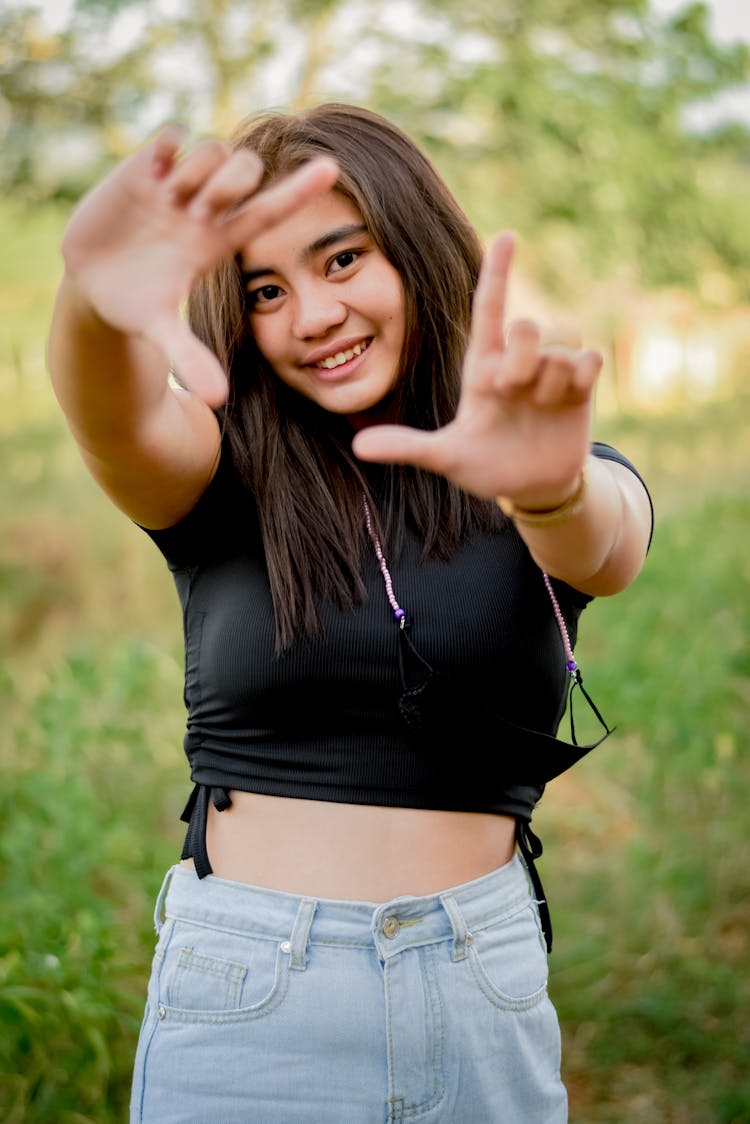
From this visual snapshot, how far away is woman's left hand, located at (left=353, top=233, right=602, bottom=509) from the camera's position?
1243 millimetres

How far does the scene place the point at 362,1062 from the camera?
1.55m

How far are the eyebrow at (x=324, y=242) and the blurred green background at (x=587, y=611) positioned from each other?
17.5 inches

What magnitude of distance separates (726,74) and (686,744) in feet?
20.4

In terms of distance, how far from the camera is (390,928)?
61.9 inches

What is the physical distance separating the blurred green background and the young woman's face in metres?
0.40

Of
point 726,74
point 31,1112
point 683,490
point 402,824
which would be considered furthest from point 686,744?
point 726,74

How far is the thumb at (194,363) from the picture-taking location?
1148 millimetres

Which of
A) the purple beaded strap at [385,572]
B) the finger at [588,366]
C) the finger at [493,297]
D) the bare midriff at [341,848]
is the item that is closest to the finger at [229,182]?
the finger at [493,297]

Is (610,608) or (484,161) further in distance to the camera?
(484,161)

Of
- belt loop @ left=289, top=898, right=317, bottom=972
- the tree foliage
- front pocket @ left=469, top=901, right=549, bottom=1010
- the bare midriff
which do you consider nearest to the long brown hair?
the bare midriff

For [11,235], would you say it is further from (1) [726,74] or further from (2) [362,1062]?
(2) [362,1062]

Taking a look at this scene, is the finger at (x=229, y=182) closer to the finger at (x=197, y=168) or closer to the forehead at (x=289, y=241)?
the finger at (x=197, y=168)

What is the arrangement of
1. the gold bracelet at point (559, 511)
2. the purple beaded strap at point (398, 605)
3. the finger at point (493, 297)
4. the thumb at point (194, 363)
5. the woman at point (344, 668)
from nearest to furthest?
the thumb at point (194, 363) → the finger at point (493, 297) → the gold bracelet at point (559, 511) → the woman at point (344, 668) → the purple beaded strap at point (398, 605)

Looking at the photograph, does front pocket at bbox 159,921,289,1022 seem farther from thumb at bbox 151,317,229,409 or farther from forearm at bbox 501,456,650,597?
thumb at bbox 151,317,229,409
